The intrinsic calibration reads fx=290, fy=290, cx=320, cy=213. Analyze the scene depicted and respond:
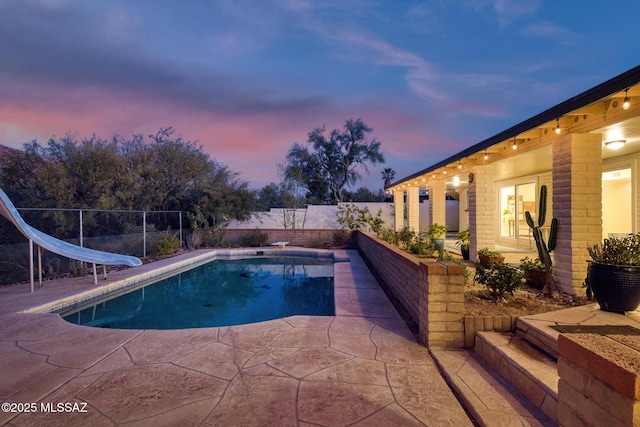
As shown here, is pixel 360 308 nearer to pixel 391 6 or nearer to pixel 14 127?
pixel 391 6

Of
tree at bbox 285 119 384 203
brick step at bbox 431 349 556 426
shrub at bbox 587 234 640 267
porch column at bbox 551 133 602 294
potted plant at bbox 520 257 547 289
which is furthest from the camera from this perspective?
tree at bbox 285 119 384 203

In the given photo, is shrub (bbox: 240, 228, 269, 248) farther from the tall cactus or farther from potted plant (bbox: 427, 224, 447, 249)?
the tall cactus

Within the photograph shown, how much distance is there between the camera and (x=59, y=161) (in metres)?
9.24

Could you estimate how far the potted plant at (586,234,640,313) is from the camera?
128 inches

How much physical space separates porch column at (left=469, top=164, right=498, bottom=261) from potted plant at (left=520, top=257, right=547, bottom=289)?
225 centimetres

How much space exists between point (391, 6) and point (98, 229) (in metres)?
12.1

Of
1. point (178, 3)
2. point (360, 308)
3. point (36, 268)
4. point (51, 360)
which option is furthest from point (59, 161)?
point (360, 308)

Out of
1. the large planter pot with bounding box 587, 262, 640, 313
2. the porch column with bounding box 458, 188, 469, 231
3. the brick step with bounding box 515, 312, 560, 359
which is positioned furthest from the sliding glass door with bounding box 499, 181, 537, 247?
the brick step with bounding box 515, 312, 560, 359

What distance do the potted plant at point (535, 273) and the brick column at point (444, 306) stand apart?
2600 millimetres

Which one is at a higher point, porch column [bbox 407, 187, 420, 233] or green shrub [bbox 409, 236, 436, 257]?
porch column [bbox 407, 187, 420, 233]

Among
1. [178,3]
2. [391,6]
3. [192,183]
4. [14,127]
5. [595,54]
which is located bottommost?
[192,183]

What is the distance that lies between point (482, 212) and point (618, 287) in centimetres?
411

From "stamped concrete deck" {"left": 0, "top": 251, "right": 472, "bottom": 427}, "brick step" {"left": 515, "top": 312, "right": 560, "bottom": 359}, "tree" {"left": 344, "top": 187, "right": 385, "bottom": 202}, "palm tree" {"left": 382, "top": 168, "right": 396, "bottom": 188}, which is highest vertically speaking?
"palm tree" {"left": 382, "top": 168, "right": 396, "bottom": 188}

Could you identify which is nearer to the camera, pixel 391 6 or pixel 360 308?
pixel 360 308
